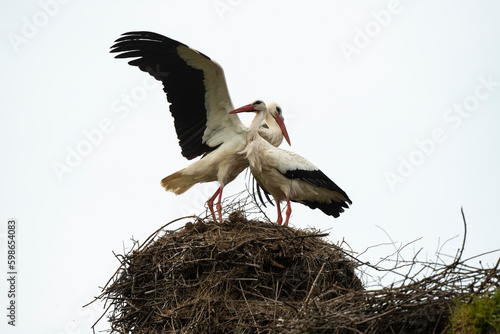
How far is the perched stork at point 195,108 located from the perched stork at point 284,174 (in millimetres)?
312

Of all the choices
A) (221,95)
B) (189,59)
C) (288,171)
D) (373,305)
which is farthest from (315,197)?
(373,305)

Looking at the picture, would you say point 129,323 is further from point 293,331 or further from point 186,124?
point 186,124

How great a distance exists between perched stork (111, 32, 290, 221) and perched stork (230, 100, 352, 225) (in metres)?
0.31

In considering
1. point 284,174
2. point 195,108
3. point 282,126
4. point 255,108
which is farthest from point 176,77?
point 284,174

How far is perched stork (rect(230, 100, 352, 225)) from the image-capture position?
26.4 feet

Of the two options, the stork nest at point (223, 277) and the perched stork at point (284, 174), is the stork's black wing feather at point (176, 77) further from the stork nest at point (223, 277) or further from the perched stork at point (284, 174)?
the stork nest at point (223, 277)

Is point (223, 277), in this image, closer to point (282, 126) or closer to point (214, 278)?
Answer: point (214, 278)

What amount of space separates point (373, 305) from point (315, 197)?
3.51 meters

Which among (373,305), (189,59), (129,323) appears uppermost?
(189,59)

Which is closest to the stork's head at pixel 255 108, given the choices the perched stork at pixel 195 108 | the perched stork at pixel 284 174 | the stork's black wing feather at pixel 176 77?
the perched stork at pixel 284 174

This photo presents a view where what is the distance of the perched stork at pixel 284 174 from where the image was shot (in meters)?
8.05

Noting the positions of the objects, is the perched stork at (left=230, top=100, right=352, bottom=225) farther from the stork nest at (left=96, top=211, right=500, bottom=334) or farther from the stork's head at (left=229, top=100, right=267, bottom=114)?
the stork nest at (left=96, top=211, right=500, bottom=334)

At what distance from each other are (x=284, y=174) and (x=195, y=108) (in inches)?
56.7

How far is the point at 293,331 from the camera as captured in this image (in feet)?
16.9
